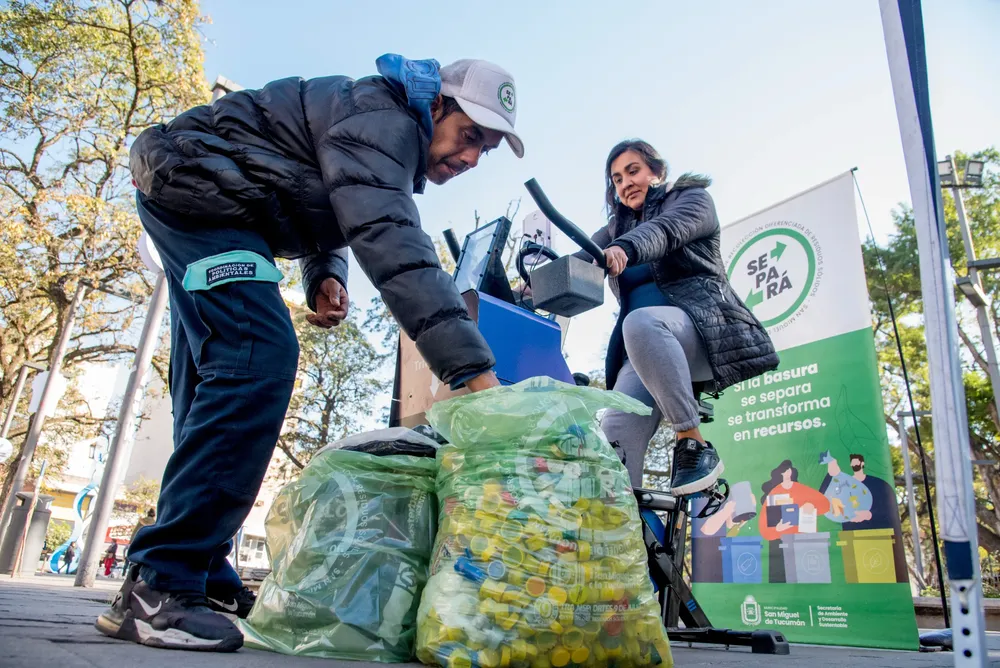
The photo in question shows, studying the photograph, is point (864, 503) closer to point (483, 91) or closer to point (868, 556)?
point (868, 556)

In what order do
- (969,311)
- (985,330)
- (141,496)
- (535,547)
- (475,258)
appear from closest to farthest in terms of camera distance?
(535,547), (475,258), (985,330), (969,311), (141,496)

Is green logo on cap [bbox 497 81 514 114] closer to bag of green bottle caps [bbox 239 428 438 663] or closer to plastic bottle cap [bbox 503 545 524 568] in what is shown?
bag of green bottle caps [bbox 239 428 438 663]

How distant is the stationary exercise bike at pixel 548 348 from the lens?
224cm

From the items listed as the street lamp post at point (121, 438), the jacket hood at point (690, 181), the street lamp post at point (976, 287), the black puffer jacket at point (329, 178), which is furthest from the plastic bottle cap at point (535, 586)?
the street lamp post at point (976, 287)

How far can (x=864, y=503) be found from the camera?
386 cm

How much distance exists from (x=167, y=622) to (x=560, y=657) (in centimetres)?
76

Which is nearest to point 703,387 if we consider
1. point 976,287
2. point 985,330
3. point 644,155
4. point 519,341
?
point 519,341

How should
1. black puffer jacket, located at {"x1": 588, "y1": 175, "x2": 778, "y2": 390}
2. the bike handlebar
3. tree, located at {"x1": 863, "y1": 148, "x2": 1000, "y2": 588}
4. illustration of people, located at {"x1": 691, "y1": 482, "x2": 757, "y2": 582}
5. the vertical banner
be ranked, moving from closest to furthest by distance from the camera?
the bike handlebar
black puffer jacket, located at {"x1": 588, "y1": 175, "x2": 778, "y2": 390}
the vertical banner
illustration of people, located at {"x1": 691, "y1": 482, "x2": 757, "y2": 582}
tree, located at {"x1": 863, "y1": 148, "x2": 1000, "y2": 588}

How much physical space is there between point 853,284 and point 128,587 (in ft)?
14.5

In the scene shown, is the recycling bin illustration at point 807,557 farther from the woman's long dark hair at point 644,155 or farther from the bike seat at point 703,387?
the woman's long dark hair at point 644,155

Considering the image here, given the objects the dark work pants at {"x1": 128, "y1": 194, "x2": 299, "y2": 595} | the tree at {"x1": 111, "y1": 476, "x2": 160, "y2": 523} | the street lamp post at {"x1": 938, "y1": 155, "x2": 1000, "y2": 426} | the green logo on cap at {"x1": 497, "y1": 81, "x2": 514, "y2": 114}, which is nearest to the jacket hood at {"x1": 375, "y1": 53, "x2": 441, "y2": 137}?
the green logo on cap at {"x1": 497, "y1": 81, "x2": 514, "y2": 114}

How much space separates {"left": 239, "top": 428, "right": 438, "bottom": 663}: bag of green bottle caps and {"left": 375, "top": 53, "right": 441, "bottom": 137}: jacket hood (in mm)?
857

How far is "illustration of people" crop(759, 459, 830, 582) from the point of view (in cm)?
411

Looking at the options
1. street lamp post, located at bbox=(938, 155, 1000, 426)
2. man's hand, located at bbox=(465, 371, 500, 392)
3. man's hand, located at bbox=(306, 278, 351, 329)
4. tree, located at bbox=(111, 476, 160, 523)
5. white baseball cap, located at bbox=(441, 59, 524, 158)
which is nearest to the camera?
man's hand, located at bbox=(465, 371, 500, 392)
